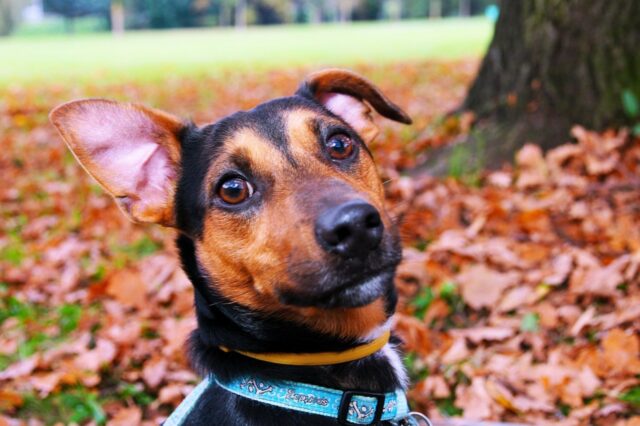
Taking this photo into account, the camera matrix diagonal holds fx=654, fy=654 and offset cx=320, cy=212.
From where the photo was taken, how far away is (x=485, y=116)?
7.66 meters

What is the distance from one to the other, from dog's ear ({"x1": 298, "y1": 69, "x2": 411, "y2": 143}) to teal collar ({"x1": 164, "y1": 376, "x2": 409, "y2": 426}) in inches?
67.3

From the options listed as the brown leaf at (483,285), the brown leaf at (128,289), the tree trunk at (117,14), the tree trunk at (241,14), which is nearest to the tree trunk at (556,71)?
the brown leaf at (483,285)

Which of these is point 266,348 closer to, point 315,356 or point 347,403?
point 315,356

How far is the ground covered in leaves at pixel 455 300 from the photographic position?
4254 mm

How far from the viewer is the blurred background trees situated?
81.2 meters

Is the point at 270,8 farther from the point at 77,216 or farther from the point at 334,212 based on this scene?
the point at 334,212

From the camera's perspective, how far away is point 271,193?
3215mm

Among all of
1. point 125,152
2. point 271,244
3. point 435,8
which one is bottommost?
point 271,244

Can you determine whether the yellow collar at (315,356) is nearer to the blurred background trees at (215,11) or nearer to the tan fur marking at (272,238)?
the tan fur marking at (272,238)

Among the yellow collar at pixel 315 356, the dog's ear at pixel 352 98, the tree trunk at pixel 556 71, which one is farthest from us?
the tree trunk at pixel 556 71

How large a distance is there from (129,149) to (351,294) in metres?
1.52

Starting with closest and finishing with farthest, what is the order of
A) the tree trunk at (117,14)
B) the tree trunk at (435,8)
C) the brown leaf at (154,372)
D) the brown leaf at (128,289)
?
the brown leaf at (154,372) → the brown leaf at (128,289) → the tree trunk at (117,14) → the tree trunk at (435,8)

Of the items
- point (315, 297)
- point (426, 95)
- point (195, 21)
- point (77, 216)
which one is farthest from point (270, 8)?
point (315, 297)

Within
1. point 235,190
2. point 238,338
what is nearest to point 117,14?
point 235,190
